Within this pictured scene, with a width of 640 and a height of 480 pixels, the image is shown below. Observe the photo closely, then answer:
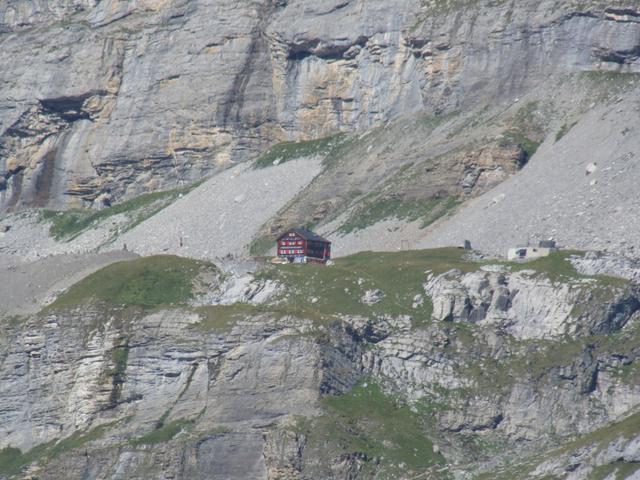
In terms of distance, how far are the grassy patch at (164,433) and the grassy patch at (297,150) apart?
178ft

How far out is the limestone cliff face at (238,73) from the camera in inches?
6319

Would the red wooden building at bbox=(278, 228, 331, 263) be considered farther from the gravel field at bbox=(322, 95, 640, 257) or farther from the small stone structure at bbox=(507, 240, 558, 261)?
the small stone structure at bbox=(507, 240, 558, 261)

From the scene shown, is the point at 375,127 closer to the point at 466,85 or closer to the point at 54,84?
the point at 466,85

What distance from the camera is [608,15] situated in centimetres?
15650

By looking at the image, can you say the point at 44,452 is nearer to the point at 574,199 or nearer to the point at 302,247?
the point at 302,247

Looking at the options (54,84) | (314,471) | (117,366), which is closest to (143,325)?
(117,366)

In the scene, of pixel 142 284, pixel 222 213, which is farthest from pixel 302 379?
pixel 222 213

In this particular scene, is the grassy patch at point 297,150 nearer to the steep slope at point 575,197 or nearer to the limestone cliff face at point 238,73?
the limestone cliff face at point 238,73

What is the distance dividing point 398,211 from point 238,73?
35.3 meters

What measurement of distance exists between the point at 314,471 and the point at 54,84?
87739mm

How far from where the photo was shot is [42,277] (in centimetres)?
14925

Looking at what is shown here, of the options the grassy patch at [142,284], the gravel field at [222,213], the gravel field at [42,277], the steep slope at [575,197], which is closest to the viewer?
the steep slope at [575,197]

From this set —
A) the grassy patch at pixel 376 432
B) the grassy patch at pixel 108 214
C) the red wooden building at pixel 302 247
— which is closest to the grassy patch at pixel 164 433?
the grassy patch at pixel 376 432

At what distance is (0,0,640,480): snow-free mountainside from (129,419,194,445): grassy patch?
315mm
